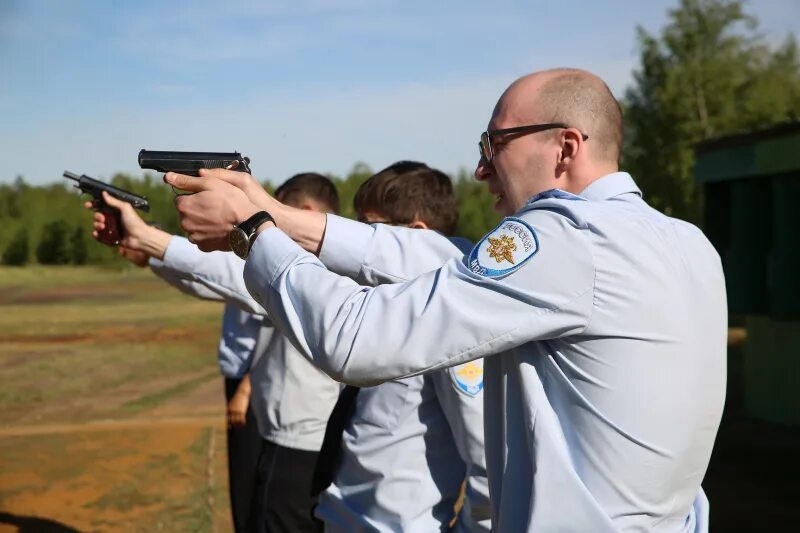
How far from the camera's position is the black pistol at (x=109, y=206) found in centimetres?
443

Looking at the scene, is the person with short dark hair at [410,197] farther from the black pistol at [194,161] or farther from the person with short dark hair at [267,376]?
the black pistol at [194,161]

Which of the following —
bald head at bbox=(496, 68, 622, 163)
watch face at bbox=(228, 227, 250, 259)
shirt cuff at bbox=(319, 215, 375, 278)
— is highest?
bald head at bbox=(496, 68, 622, 163)

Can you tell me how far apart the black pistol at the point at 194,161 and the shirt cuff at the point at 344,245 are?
252mm

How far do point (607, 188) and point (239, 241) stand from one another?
2.55ft

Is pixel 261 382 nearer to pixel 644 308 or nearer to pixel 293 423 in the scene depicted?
pixel 293 423

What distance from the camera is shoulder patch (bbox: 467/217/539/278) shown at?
1830 mm

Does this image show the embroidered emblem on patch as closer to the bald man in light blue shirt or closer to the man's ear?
the bald man in light blue shirt

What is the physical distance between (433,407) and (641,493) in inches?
53.4

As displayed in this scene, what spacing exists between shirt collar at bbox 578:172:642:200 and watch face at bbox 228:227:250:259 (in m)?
0.71

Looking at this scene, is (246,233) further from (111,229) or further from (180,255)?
(111,229)

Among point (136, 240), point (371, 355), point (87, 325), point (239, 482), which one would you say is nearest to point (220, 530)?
point (239, 482)

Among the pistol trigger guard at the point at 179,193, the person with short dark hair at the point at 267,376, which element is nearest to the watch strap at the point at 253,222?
the pistol trigger guard at the point at 179,193

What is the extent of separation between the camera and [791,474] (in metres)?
8.71

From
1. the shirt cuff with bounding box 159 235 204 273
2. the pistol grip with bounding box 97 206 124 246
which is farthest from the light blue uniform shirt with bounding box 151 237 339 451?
the pistol grip with bounding box 97 206 124 246
